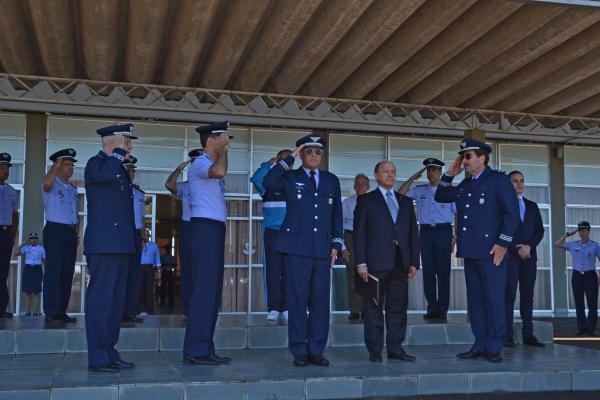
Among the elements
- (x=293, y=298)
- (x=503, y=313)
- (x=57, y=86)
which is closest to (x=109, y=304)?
(x=293, y=298)

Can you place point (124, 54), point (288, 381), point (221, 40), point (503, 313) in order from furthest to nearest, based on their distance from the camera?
point (124, 54)
point (221, 40)
point (503, 313)
point (288, 381)

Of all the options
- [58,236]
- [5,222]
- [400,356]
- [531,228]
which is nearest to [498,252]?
[400,356]

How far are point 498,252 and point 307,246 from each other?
1.68m

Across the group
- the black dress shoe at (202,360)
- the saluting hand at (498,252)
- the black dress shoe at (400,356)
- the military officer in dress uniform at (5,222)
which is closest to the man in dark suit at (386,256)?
the black dress shoe at (400,356)

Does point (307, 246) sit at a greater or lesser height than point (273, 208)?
lesser

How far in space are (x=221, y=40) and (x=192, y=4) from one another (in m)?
1.17

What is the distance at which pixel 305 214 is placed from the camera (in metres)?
5.53

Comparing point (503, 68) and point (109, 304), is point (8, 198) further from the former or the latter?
point (503, 68)

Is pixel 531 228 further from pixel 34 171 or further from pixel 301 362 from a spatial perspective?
pixel 34 171

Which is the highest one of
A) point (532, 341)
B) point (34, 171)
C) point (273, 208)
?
point (34, 171)

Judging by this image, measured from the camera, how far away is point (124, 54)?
1027cm

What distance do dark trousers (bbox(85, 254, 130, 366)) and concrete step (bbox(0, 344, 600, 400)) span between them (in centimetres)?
19

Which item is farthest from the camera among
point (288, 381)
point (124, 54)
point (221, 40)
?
point (124, 54)

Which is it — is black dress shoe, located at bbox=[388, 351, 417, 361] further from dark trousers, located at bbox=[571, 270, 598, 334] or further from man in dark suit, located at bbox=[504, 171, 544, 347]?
dark trousers, located at bbox=[571, 270, 598, 334]
